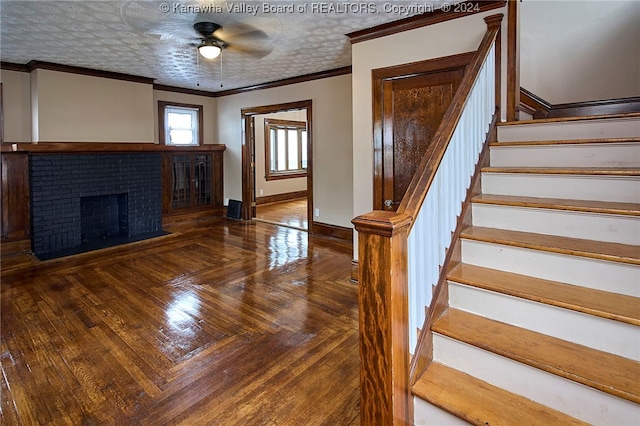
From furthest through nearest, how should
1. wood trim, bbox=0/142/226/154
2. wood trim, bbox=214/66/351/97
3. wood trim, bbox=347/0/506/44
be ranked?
1. wood trim, bbox=214/66/351/97
2. wood trim, bbox=0/142/226/154
3. wood trim, bbox=347/0/506/44

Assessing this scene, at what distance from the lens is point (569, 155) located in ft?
7.64

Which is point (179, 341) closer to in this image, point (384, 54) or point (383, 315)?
point (383, 315)

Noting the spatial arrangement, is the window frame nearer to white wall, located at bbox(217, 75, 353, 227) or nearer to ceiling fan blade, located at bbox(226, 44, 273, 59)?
white wall, located at bbox(217, 75, 353, 227)

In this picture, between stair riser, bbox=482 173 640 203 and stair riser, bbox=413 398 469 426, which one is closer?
stair riser, bbox=413 398 469 426

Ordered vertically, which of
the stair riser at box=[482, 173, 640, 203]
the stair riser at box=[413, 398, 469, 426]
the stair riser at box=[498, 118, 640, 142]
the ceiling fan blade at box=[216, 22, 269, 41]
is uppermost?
the ceiling fan blade at box=[216, 22, 269, 41]

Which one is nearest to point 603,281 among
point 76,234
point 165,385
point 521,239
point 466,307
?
point 521,239

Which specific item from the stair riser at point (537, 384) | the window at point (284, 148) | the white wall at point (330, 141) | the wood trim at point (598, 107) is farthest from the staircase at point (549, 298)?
the window at point (284, 148)

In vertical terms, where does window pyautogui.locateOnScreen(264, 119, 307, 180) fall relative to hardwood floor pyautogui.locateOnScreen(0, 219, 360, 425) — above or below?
above


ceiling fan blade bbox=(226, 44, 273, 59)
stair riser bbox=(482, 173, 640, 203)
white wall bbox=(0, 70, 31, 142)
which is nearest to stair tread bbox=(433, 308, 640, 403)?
stair riser bbox=(482, 173, 640, 203)

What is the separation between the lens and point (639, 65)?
3.62 m

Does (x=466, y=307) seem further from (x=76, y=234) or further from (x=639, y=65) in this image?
(x=76, y=234)

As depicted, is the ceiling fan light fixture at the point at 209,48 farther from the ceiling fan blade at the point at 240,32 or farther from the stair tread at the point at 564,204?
the stair tread at the point at 564,204

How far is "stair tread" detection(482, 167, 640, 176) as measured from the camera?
78.3 inches

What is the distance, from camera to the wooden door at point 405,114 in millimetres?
3268
